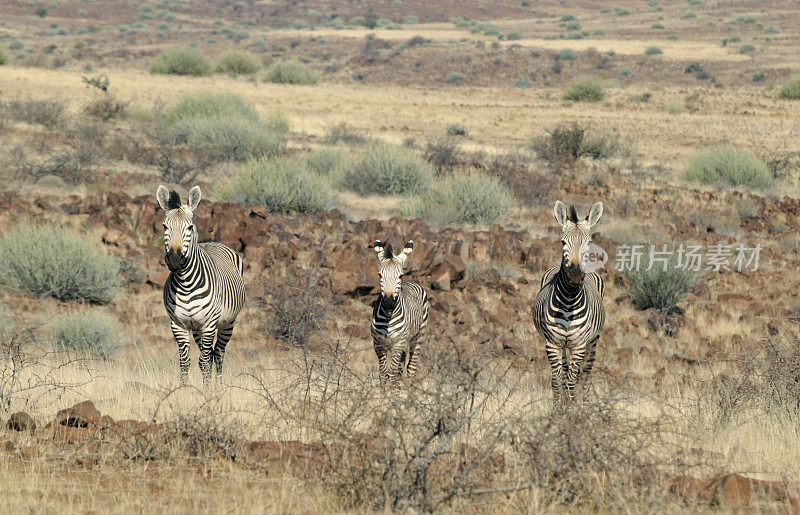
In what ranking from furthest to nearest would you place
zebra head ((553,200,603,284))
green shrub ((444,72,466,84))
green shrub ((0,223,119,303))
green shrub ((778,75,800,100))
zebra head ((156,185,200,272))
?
green shrub ((444,72,466,84)), green shrub ((778,75,800,100)), green shrub ((0,223,119,303)), zebra head ((156,185,200,272)), zebra head ((553,200,603,284))

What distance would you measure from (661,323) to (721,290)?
2.68 m

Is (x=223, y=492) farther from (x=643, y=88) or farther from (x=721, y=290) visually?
(x=643, y=88)

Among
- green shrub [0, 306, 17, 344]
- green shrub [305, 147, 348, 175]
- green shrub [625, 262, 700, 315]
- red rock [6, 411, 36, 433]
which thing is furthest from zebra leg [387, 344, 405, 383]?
green shrub [305, 147, 348, 175]

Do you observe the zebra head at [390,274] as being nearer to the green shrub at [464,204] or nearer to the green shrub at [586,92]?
the green shrub at [464,204]

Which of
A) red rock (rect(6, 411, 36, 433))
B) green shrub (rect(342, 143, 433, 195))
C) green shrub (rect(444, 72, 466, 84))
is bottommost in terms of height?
red rock (rect(6, 411, 36, 433))

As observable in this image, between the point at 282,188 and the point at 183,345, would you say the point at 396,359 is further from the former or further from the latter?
the point at 282,188

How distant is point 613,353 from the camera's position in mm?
11891

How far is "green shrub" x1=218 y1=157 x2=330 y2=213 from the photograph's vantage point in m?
19.1

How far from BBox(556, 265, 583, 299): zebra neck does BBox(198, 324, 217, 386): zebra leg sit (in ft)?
12.1

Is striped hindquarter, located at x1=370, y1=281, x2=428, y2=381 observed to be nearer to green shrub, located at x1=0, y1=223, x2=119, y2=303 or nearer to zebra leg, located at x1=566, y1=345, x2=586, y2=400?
zebra leg, located at x1=566, y1=345, x2=586, y2=400

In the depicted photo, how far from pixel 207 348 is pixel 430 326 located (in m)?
3.64

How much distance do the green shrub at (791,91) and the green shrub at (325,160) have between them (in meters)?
32.9

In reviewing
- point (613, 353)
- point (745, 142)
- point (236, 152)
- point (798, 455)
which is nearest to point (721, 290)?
point (613, 353)

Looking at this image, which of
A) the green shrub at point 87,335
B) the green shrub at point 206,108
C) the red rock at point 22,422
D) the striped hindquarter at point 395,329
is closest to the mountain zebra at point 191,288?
the striped hindquarter at point 395,329
